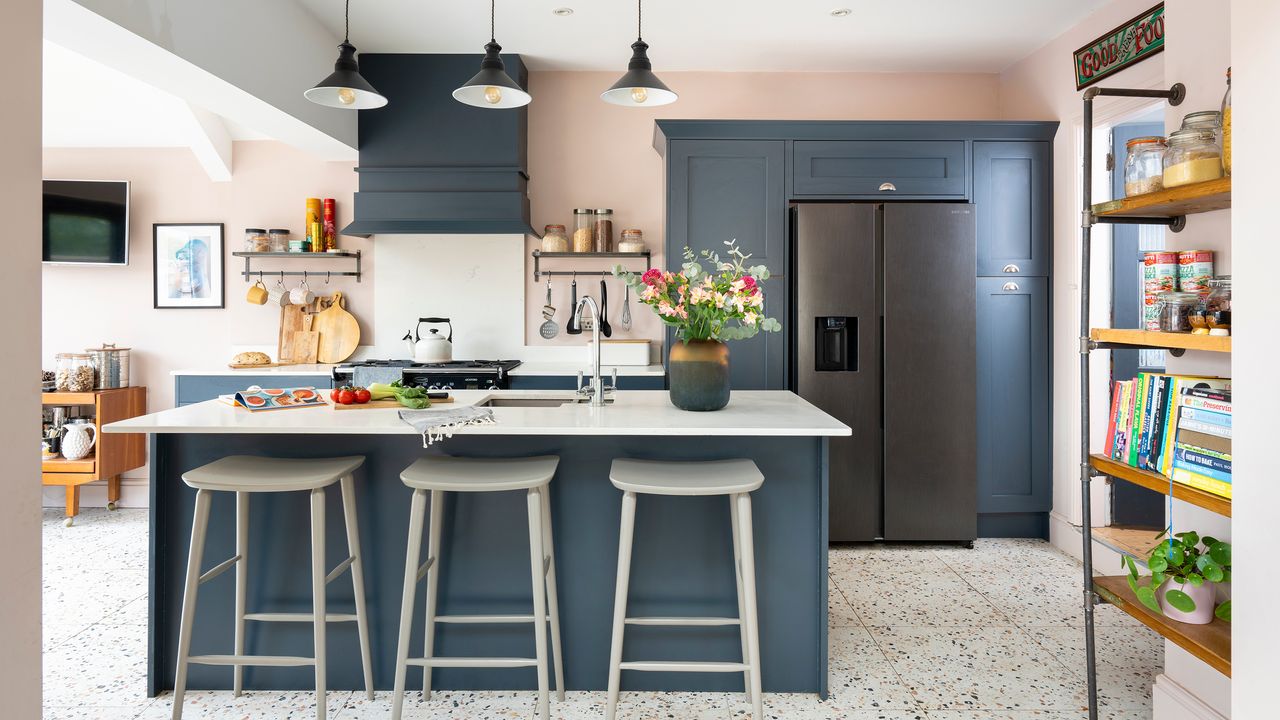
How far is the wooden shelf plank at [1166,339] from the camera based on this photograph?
1.71m

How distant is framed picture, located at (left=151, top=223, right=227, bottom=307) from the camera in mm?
4668

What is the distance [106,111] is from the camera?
175 inches

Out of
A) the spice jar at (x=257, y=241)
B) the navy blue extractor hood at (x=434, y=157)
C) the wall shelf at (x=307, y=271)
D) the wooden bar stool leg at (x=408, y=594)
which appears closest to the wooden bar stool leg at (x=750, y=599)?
the wooden bar stool leg at (x=408, y=594)

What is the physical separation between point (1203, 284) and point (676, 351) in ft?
5.09

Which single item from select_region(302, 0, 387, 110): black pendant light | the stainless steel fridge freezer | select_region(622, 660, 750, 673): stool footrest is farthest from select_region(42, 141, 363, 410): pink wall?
select_region(622, 660, 750, 673): stool footrest

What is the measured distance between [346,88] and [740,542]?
2127 millimetres

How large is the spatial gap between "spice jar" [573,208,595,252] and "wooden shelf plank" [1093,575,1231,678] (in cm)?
320

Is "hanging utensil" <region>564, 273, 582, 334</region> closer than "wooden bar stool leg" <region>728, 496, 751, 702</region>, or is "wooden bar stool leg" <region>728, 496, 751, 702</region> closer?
"wooden bar stool leg" <region>728, 496, 751, 702</region>

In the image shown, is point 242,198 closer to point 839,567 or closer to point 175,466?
point 175,466

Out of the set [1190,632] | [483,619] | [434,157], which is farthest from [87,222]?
[1190,632]

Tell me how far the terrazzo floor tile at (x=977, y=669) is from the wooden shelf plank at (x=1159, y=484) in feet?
2.70

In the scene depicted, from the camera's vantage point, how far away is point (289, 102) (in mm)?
3459

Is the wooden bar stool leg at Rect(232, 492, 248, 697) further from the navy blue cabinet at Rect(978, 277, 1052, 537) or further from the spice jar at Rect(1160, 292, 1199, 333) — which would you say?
the navy blue cabinet at Rect(978, 277, 1052, 537)

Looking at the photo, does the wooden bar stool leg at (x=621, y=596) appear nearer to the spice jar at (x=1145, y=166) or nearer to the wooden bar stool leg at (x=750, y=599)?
the wooden bar stool leg at (x=750, y=599)
